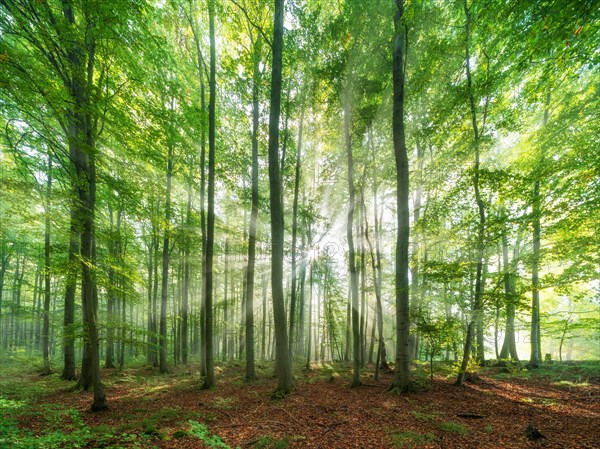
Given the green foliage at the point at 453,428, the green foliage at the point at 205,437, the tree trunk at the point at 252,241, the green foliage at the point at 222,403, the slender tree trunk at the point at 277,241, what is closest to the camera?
the green foliage at the point at 205,437

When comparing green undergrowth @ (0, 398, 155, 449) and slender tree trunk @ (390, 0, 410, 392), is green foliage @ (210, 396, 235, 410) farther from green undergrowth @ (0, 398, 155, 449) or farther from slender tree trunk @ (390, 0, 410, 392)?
slender tree trunk @ (390, 0, 410, 392)

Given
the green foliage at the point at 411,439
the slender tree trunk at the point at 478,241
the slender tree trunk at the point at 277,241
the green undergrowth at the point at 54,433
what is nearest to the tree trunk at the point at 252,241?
the slender tree trunk at the point at 277,241

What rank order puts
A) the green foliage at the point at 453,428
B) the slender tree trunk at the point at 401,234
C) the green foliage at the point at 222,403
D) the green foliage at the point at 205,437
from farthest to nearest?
the slender tree trunk at the point at 401,234 < the green foliage at the point at 222,403 < the green foliage at the point at 453,428 < the green foliage at the point at 205,437

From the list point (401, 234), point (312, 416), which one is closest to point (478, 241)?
point (401, 234)

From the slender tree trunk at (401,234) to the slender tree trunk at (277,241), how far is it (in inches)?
132

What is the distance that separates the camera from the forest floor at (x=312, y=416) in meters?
4.14

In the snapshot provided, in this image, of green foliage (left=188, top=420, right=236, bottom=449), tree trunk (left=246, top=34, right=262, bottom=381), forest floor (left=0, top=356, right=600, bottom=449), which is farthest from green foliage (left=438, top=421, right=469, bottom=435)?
tree trunk (left=246, top=34, right=262, bottom=381)

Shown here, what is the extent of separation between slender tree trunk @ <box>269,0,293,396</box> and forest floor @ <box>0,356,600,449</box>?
740mm

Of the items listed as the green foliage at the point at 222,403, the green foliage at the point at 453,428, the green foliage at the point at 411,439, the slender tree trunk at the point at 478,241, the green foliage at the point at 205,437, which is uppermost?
the slender tree trunk at the point at 478,241

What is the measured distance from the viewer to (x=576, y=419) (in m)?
5.19

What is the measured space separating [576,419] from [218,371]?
13.4 m

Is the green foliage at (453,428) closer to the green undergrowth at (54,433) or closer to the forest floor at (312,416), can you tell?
the forest floor at (312,416)

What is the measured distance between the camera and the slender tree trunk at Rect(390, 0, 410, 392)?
7.24 metres

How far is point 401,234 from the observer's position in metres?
7.54
